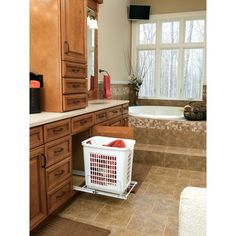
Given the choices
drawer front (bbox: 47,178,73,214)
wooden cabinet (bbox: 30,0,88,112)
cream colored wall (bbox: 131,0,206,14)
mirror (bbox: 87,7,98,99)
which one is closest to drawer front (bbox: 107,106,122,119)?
mirror (bbox: 87,7,98,99)

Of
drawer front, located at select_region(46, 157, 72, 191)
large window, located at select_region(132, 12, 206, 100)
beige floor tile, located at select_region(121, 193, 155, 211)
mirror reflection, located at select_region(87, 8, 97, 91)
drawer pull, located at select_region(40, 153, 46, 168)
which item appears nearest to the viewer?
drawer pull, located at select_region(40, 153, 46, 168)

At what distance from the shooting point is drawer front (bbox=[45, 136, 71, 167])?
1807 mm

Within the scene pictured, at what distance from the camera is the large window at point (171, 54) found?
4934 mm

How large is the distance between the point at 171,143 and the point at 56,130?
6.67 feet

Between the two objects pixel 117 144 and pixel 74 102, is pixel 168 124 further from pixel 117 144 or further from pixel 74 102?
pixel 74 102

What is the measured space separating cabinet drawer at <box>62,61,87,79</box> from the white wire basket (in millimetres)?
651

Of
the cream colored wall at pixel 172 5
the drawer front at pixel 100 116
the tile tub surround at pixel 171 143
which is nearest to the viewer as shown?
the drawer front at pixel 100 116

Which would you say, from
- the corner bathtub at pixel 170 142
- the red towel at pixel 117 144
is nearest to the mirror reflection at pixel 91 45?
the corner bathtub at pixel 170 142

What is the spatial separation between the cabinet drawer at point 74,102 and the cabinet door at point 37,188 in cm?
55

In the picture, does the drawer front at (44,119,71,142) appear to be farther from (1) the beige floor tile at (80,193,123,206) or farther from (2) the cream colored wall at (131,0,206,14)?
(2) the cream colored wall at (131,0,206,14)

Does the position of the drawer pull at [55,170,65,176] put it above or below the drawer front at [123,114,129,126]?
below

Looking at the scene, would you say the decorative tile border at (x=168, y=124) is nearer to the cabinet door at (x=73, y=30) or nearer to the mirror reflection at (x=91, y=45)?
the mirror reflection at (x=91, y=45)

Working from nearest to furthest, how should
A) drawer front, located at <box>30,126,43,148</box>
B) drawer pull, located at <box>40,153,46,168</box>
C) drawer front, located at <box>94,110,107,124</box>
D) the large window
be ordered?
drawer front, located at <box>30,126,43,148</box> → drawer pull, located at <box>40,153,46,168</box> → drawer front, located at <box>94,110,107,124</box> → the large window
